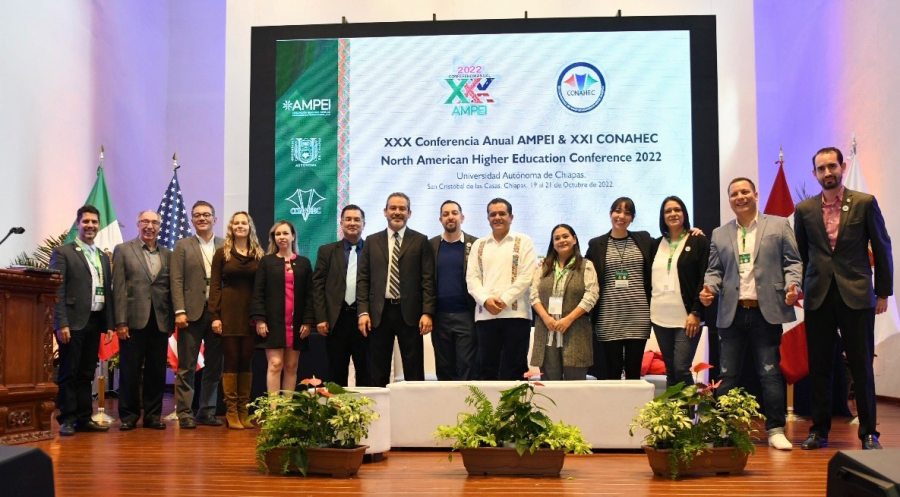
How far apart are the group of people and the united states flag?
2.31m

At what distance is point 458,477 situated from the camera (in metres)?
A: 3.57

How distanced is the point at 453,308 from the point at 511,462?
1.80 meters

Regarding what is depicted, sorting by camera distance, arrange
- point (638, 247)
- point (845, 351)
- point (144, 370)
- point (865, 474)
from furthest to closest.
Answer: point (144, 370)
point (638, 247)
point (845, 351)
point (865, 474)

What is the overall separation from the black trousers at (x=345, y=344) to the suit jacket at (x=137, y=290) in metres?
1.11

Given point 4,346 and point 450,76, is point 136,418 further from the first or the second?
point 450,76

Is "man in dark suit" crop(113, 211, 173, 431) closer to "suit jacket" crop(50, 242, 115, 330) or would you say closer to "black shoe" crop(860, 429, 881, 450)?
"suit jacket" crop(50, 242, 115, 330)

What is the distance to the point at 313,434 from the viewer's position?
11.9 feet

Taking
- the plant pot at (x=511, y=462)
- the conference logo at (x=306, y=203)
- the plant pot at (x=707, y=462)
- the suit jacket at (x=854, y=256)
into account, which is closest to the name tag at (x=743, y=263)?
the suit jacket at (x=854, y=256)

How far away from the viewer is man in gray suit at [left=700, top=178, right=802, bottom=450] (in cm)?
457

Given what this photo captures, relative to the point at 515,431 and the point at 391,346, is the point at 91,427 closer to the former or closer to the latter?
the point at 391,346

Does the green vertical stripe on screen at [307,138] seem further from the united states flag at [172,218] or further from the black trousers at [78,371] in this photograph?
the black trousers at [78,371]

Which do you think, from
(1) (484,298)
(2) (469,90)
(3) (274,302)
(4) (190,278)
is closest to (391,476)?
(1) (484,298)

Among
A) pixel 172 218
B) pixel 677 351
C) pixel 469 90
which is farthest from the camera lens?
pixel 172 218

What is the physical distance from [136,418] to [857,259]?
4.15 m
